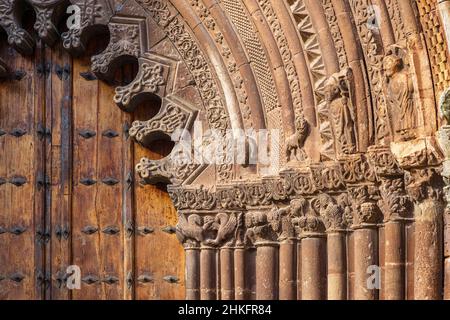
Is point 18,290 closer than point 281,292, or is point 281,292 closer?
point 281,292

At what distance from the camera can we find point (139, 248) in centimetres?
1139

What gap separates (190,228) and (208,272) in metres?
0.38

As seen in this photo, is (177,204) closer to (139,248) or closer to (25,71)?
(139,248)

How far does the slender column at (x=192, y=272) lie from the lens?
1101 cm

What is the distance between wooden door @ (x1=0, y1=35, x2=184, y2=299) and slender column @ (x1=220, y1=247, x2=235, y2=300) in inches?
21.0

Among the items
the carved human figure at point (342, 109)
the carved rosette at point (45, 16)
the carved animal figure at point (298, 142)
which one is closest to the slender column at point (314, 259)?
the carved animal figure at point (298, 142)

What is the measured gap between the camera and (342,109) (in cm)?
976

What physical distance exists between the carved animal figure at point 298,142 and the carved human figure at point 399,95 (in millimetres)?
1047

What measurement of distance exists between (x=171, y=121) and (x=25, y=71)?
144cm

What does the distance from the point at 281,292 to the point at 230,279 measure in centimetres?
58

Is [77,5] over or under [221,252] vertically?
over

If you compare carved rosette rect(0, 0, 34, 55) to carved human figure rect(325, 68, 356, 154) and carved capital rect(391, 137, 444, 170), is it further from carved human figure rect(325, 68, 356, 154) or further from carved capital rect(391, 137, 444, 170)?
carved capital rect(391, 137, 444, 170)
